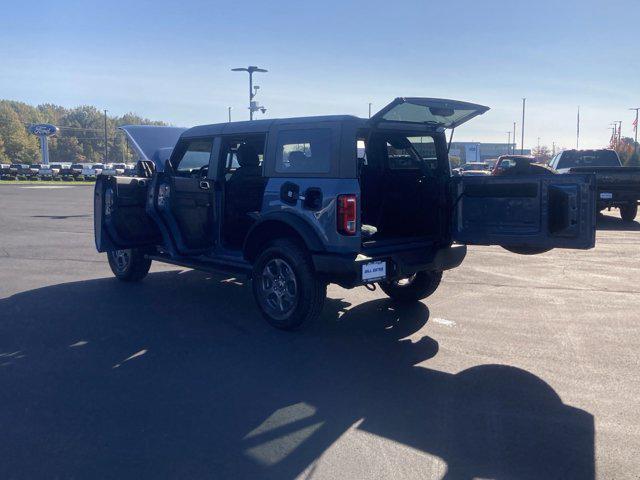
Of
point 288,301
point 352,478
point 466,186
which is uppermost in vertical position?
point 466,186

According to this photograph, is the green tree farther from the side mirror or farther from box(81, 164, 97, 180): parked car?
the side mirror

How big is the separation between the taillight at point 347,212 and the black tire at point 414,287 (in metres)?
1.63

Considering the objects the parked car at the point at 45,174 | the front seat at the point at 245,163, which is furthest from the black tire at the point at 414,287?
the parked car at the point at 45,174

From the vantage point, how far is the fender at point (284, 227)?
5.61m

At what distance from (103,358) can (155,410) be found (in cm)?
129

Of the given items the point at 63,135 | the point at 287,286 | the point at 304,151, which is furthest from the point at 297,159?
the point at 63,135

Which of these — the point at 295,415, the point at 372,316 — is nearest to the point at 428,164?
the point at 372,316

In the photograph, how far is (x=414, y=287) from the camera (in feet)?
23.2

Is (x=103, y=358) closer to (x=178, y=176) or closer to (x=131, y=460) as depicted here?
(x=131, y=460)

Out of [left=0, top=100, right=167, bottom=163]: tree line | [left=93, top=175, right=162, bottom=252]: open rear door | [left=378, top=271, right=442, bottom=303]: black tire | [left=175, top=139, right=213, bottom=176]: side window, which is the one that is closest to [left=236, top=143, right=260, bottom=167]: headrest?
[left=175, top=139, right=213, bottom=176]: side window

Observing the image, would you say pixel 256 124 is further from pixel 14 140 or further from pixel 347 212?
pixel 14 140

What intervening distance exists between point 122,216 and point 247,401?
3.66 m

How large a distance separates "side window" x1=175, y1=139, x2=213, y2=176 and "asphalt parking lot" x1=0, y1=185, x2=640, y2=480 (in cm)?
153

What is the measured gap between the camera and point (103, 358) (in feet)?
17.0
